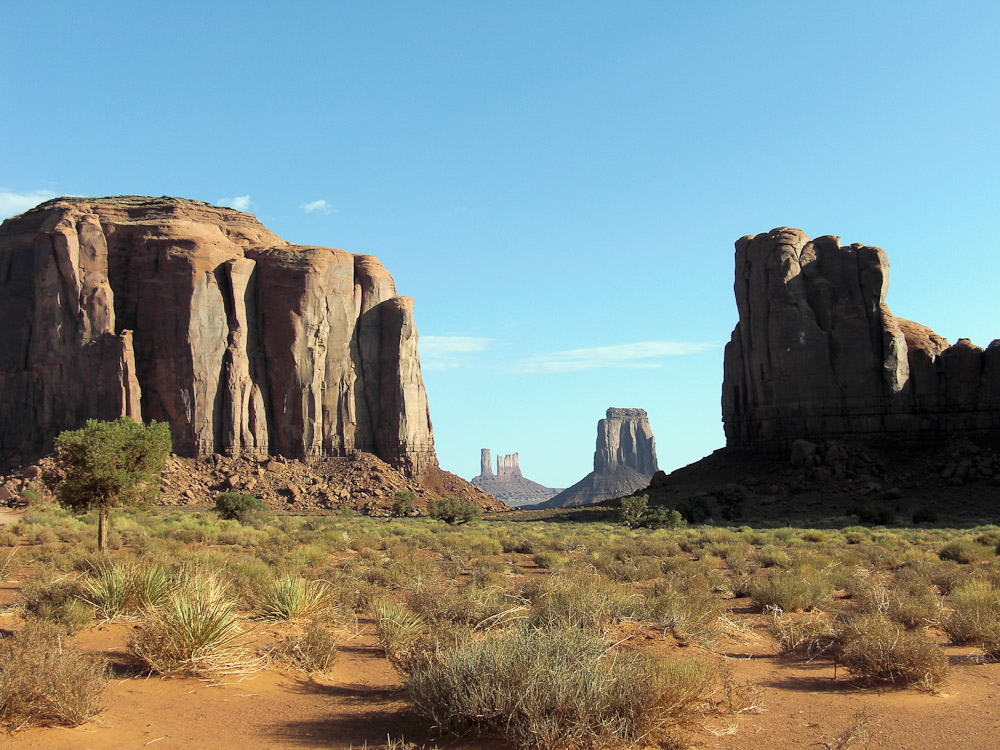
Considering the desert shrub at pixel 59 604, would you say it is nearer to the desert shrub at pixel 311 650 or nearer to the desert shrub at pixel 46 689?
the desert shrub at pixel 46 689

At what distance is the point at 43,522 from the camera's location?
26703 millimetres

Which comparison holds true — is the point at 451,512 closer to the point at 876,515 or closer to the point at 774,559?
the point at 876,515

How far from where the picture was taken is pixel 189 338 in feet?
186

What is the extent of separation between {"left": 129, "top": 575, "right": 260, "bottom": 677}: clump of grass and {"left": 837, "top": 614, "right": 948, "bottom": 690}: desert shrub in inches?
255

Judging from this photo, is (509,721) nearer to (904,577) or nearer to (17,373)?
(904,577)

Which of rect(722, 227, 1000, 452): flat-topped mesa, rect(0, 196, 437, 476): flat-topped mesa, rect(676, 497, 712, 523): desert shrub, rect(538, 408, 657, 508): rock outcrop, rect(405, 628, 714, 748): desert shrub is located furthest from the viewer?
rect(538, 408, 657, 508): rock outcrop

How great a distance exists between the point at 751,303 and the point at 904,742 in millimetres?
56124

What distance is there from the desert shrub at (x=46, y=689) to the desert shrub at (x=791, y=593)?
32.7ft

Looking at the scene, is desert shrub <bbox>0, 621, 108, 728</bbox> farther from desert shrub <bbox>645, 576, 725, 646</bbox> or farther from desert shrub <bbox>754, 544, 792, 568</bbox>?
desert shrub <bbox>754, 544, 792, 568</bbox>

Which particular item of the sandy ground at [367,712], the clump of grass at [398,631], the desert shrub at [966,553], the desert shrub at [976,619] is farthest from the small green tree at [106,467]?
the desert shrub at [966,553]

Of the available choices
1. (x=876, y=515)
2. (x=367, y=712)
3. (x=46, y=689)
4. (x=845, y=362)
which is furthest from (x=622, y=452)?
(x=46, y=689)

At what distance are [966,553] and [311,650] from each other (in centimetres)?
1888

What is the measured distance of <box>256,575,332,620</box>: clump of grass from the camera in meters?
9.91

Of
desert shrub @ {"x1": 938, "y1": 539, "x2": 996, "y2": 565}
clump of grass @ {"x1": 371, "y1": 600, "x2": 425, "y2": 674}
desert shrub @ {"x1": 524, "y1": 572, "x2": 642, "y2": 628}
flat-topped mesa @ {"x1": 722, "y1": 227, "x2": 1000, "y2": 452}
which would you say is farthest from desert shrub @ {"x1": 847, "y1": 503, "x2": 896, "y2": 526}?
clump of grass @ {"x1": 371, "y1": 600, "x2": 425, "y2": 674}
